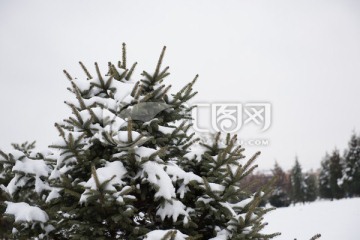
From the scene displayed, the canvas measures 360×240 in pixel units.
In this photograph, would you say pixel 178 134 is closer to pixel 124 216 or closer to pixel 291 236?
pixel 124 216

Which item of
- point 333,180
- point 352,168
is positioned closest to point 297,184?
point 333,180

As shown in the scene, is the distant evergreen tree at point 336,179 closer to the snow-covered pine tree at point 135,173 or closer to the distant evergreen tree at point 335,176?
the distant evergreen tree at point 335,176

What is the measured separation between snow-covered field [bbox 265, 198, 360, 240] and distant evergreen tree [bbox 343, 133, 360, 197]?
51.9 feet

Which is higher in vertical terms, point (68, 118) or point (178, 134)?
point (68, 118)

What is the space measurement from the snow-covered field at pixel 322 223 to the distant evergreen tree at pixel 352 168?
623 inches

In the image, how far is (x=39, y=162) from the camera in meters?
4.16

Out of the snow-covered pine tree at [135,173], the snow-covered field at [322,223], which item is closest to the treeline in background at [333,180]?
the snow-covered field at [322,223]

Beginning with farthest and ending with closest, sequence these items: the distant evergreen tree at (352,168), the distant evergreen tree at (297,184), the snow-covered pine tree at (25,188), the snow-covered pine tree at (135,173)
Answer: the distant evergreen tree at (297,184) → the distant evergreen tree at (352,168) → the snow-covered pine tree at (25,188) → the snow-covered pine tree at (135,173)

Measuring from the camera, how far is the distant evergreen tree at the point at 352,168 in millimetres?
43031

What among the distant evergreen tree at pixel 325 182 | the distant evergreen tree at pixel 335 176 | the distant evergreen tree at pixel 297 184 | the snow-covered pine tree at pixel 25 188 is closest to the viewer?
the snow-covered pine tree at pixel 25 188

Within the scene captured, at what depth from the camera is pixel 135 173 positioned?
12.5 ft

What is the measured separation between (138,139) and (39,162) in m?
1.80

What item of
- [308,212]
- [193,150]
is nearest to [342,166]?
[308,212]

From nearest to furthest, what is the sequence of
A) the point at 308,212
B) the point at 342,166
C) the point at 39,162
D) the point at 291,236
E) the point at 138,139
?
the point at 138,139, the point at 39,162, the point at 291,236, the point at 308,212, the point at 342,166
